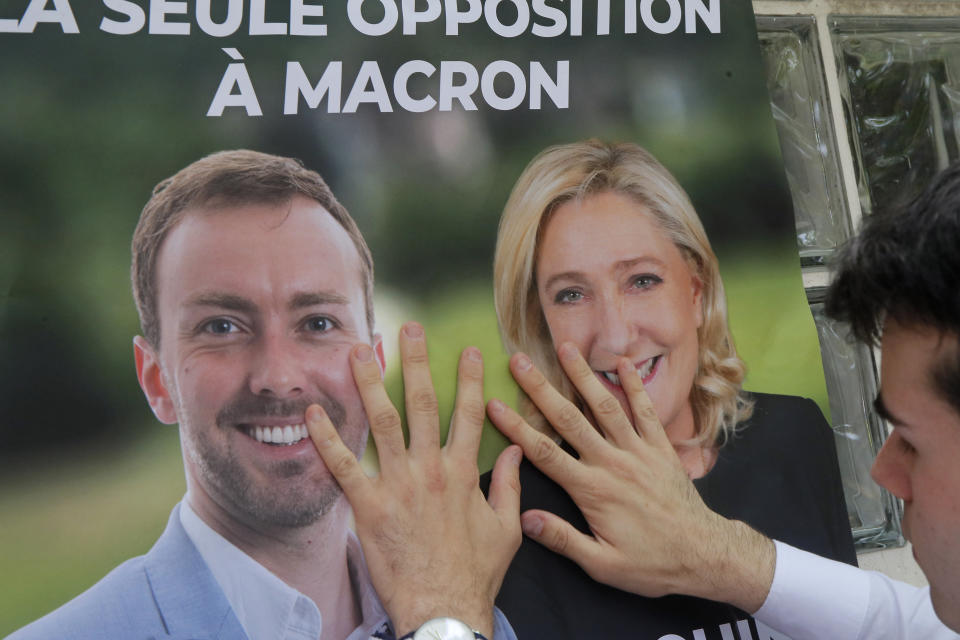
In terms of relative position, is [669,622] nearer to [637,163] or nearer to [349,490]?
[349,490]

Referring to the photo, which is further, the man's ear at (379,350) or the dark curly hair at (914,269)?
the man's ear at (379,350)

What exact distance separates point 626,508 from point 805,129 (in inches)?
38.1

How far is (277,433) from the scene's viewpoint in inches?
41.4

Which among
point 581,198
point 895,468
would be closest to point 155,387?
point 581,198

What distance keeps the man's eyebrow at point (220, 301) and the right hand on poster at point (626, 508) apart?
0.39 metres

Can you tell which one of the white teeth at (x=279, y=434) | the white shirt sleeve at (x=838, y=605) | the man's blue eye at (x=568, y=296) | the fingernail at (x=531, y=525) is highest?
the man's blue eye at (x=568, y=296)

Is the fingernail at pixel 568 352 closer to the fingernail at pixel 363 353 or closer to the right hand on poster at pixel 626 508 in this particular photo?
the right hand on poster at pixel 626 508

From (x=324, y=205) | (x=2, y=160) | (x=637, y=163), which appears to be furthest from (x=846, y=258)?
(x=2, y=160)

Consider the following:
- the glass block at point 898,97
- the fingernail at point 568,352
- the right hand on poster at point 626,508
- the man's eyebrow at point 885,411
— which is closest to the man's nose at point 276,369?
the right hand on poster at point 626,508

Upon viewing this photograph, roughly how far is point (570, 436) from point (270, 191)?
0.57 meters

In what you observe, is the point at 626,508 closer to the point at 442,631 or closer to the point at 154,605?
the point at 442,631

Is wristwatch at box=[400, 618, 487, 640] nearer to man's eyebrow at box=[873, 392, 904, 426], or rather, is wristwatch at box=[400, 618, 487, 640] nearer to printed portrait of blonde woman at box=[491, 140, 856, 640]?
printed portrait of blonde woman at box=[491, 140, 856, 640]

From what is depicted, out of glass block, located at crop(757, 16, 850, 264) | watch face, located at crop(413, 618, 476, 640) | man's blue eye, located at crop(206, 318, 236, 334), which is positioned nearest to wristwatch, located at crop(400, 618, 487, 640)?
watch face, located at crop(413, 618, 476, 640)

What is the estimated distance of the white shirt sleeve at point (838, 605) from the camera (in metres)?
1.19
